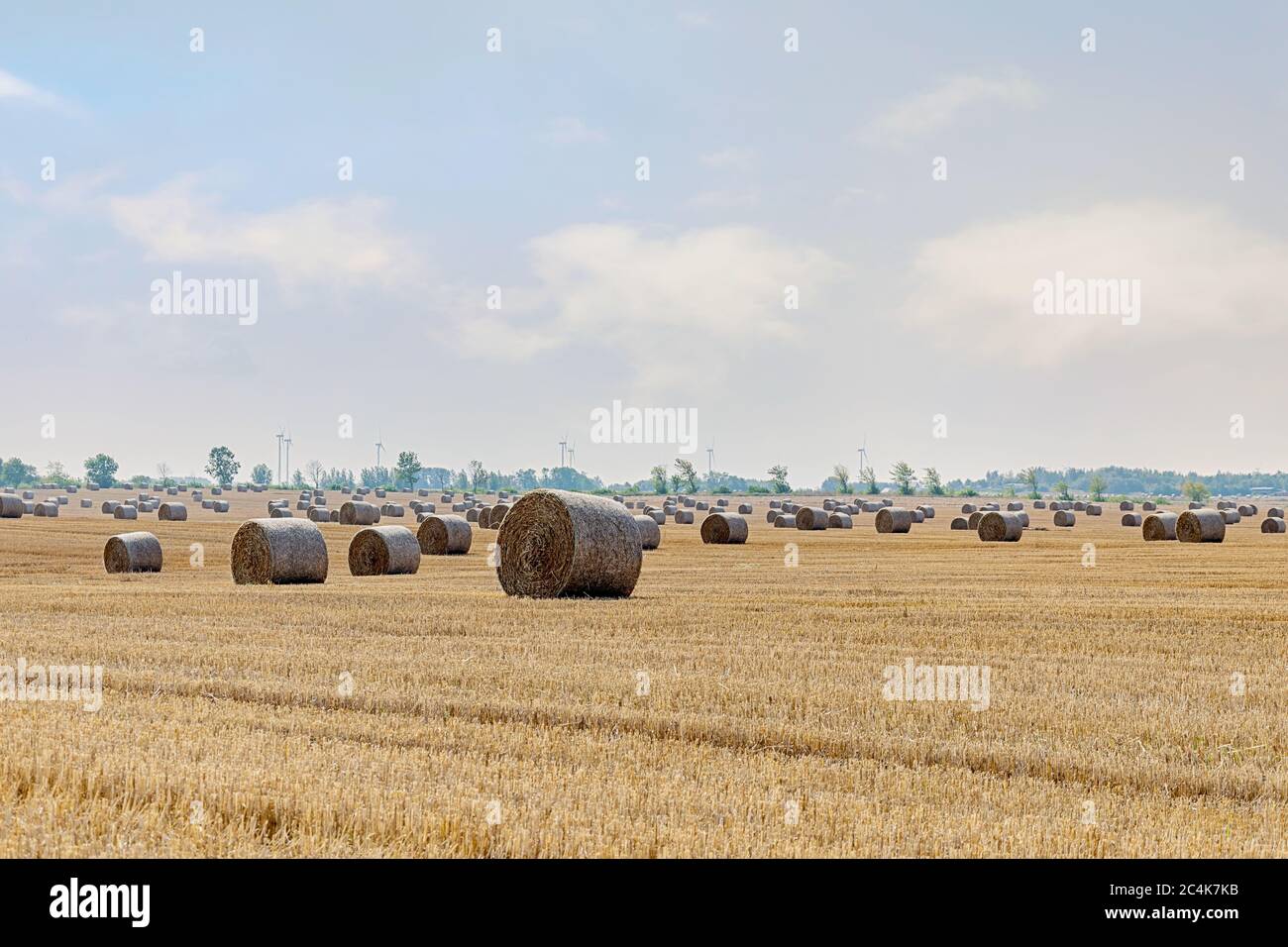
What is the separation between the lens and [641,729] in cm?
952

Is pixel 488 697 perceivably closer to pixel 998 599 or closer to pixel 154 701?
pixel 154 701

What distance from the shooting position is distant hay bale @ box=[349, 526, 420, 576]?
97.7ft

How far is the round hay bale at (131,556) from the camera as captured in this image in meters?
31.4

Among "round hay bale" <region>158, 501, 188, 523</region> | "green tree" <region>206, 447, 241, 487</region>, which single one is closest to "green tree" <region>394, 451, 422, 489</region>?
"green tree" <region>206, 447, 241, 487</region>

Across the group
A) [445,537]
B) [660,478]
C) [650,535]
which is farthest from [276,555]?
[660,478]

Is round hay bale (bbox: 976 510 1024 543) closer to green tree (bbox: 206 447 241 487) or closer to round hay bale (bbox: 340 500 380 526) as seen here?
round hay bale (bbox: 340 500 380 526)

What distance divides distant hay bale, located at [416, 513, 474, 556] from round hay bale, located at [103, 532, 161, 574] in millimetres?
8973

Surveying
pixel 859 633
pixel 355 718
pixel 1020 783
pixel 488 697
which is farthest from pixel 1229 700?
pixel 355 718

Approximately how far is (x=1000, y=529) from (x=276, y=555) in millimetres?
31176

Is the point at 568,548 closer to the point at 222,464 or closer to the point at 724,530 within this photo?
the point at 724,530

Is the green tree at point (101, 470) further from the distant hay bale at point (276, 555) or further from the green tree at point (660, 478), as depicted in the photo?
the distant hay bale at point (276, 555)

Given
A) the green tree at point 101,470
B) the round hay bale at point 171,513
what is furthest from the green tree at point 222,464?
the round hay bale at point 171,513

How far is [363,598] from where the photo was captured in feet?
65.8
